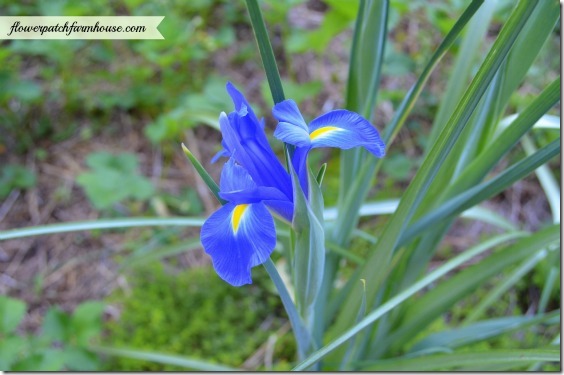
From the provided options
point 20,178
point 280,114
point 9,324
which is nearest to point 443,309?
point 280,114

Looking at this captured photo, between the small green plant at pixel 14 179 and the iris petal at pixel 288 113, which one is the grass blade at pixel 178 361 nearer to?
the iris petal at pixel 288 113

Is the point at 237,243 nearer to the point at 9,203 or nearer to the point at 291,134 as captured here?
the point at 291,134

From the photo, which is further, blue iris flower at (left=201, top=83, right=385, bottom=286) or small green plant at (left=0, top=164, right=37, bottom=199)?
small green plant at (left=0, top=164, right=37, bottom=199)

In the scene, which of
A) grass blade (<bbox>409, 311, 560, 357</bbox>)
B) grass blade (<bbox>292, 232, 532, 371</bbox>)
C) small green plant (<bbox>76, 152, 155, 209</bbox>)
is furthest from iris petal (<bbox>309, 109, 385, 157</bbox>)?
small green plant (<bbox>76, 152, 155, 209</bbox>)

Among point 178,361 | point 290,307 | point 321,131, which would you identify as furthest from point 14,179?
point 321,131

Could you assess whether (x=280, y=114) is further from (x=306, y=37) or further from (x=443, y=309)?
(x=306, y=37)

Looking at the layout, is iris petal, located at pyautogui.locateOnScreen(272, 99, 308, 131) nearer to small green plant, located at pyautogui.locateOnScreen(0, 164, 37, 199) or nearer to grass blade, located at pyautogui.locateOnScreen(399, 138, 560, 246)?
grass blade, located at pyautogui.locateOnScreen(399, 138, 560, 246)
